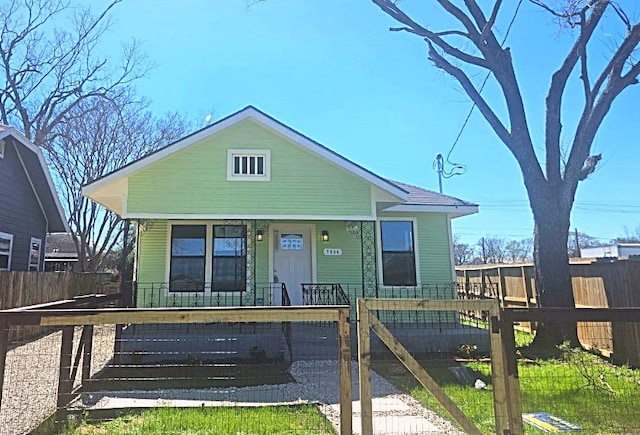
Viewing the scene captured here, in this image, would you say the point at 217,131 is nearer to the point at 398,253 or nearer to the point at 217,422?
the point at 398,253

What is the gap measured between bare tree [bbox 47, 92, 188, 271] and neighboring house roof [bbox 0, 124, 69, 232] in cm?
507

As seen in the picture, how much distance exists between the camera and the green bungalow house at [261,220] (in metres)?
9.60

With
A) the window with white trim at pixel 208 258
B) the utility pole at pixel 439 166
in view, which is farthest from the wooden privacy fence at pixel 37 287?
the utility pole at pixel 439 166

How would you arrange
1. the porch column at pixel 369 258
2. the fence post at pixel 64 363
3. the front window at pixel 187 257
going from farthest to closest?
the porch column at pixel 369 258, the front window at pixel 187 257, the fence post at pixel 64 363

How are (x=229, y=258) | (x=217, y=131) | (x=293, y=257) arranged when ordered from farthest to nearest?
(x=293, y=257) < (x=229, y=258) < (x=217, y=131)

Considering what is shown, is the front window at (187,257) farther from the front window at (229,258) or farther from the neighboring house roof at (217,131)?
the neighboring house roof at (217,131)

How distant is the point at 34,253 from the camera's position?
47.3 feet

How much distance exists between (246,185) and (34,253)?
9.31 meters

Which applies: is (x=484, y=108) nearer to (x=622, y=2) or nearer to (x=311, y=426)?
(x=622, y=2)

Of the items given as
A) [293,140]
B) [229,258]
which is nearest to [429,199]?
[293,140]

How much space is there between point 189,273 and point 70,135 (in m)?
14.2

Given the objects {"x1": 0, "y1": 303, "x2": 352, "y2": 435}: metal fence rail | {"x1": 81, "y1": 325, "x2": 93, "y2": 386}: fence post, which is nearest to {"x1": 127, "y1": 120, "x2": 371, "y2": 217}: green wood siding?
{"x1": 0, "y1": 303, "x2": 352, "y2": 435}: metal fence rail

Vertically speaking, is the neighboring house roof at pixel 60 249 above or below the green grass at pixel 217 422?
above

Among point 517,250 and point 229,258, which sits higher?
point 517,250
